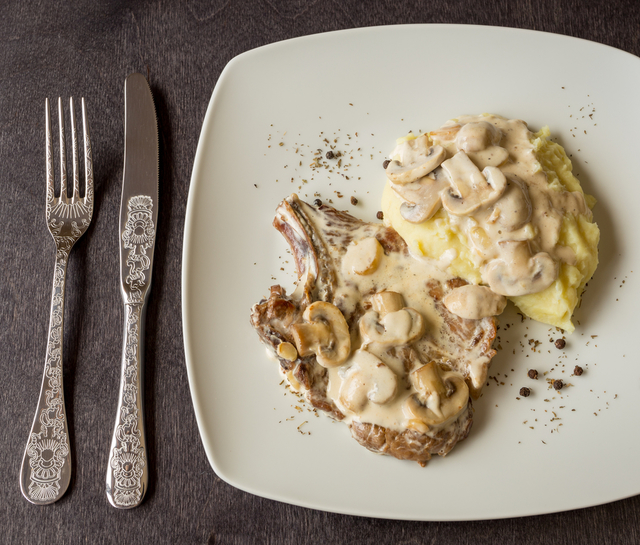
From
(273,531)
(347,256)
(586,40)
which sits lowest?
(273,531)

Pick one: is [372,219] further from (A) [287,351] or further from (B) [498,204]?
(A) [287,351]

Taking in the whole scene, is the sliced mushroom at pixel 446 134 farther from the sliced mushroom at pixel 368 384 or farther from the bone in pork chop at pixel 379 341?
the sliced mushroom at pixel 368 384

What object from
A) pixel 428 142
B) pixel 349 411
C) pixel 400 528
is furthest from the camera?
pixel 400 528

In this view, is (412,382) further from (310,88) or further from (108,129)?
(108,129)

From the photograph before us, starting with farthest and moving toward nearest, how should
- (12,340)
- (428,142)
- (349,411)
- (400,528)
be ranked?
1. (12,340)
2. (400,528)
3. (428,142)
4. (349,411)

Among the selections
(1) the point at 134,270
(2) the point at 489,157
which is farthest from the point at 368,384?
(1) the point at 134,270

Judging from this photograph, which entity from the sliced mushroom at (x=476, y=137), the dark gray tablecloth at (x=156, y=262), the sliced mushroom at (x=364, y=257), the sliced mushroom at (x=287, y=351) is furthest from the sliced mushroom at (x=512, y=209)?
the dark gray tablecloth at (x=156, y=262)

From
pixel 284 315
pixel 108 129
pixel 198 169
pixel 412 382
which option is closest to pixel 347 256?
pixel 284 315

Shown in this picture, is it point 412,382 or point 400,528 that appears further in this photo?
point 400,528

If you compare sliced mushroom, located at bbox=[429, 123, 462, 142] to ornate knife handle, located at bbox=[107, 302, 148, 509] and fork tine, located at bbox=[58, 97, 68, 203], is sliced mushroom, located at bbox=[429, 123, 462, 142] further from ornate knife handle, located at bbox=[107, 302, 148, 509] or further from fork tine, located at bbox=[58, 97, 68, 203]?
fork tine, located at bbox=[58, 97, 68, 203]
